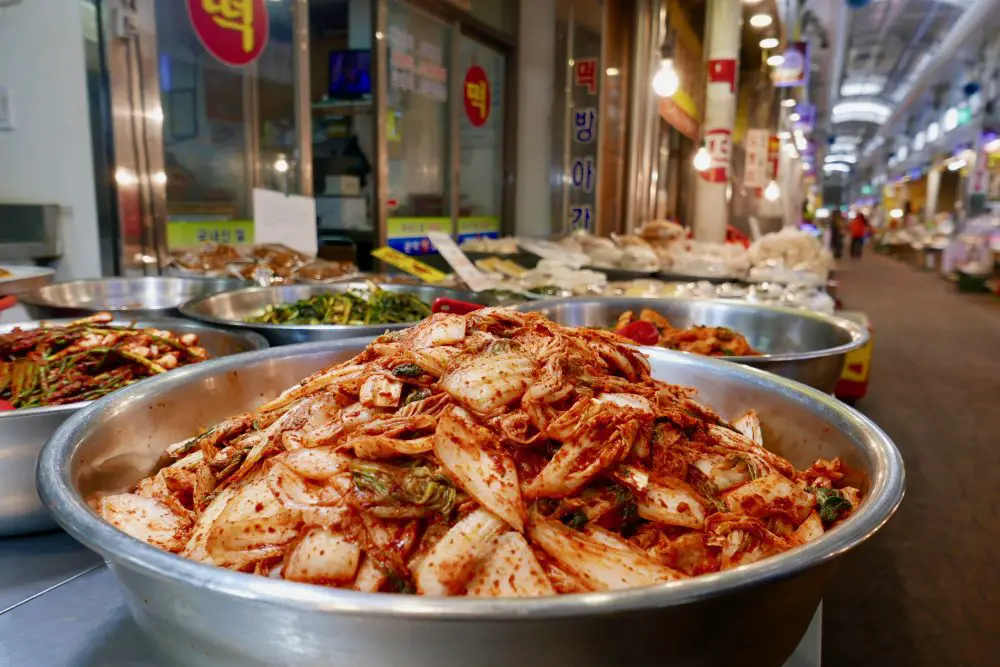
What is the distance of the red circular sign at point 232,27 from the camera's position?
3.74m

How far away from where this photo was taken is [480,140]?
285 inches

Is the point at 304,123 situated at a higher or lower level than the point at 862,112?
lower

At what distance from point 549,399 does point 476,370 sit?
4.4 inches

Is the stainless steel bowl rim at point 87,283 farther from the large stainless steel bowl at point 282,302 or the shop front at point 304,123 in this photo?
the shop front at point 304,123

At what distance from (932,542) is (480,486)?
3227 mm

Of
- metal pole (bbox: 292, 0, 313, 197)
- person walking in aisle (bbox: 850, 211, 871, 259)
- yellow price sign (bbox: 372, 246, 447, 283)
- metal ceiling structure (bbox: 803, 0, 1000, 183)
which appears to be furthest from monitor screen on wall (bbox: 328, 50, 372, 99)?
person walking in aisle (bbox: 850, 211, 871, 259)

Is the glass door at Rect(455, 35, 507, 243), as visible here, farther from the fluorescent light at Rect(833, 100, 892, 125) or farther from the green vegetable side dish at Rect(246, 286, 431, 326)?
the fluorescent light at Rect(833, 100, 892, 125)

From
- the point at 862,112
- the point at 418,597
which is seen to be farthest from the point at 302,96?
the point at 862,112

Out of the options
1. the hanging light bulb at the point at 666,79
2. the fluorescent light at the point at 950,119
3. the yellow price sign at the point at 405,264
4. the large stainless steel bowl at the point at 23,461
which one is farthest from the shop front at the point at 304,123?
the fluorescent light at the point at 950,119

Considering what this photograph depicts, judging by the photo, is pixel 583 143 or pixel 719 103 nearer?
pixel 583 143

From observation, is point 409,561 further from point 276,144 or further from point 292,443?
point 276,144

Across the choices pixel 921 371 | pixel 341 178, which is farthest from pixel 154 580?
pixel 921 371

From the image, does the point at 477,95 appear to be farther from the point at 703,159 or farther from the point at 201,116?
the point at 703,159

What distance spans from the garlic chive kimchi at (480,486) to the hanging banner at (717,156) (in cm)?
786
